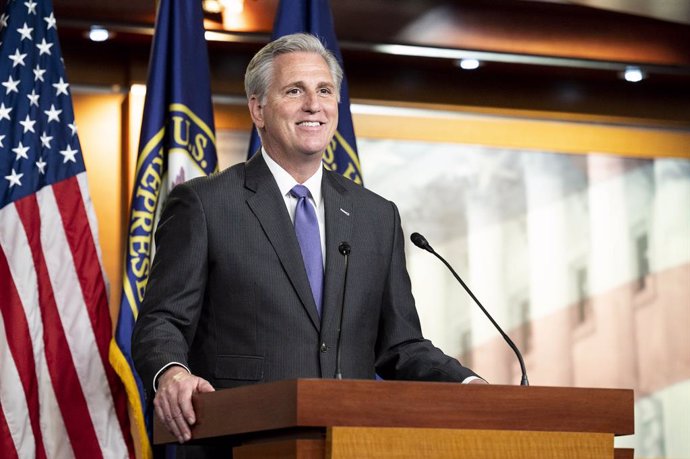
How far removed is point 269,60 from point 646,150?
3.60m

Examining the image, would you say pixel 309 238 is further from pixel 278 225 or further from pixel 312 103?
pixel 312 103

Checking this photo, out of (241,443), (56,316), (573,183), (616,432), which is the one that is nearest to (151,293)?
(241,443)

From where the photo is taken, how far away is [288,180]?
9.72 feet

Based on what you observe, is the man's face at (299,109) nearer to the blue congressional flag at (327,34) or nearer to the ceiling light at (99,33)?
the blue congressional flag at (327,34)

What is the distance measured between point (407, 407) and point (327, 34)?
10.3ft

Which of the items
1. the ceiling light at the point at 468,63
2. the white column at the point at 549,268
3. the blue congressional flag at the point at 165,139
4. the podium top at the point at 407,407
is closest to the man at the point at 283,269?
the podium top at the point at 407,407

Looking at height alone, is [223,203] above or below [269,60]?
below

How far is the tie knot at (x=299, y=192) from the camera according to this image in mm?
2914

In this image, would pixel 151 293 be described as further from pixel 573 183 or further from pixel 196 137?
pixel 573 183

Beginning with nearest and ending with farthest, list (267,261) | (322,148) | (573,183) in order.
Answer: (267,261) < (322,148) < (573,183)

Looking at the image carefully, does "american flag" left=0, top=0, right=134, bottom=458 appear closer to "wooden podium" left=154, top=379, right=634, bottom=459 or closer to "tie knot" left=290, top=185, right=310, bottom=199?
"tie knot" left=290, top=185, right=310, bottom=199

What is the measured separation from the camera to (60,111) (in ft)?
15.4

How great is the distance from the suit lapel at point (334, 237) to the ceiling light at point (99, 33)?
249cm

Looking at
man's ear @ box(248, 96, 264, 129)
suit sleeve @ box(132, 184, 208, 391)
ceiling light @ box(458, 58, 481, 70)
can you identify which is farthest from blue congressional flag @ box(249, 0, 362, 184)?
suit sleeve @ box(132, 184, 208, 391)
